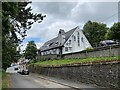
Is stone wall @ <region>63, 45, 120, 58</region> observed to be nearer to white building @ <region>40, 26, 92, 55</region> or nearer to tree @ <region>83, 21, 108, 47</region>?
white building @ <region>40, 26, 92, 55</region>

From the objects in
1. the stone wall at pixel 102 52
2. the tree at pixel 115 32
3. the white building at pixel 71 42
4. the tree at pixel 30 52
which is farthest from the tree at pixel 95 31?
the stone wall at pixel 102 52

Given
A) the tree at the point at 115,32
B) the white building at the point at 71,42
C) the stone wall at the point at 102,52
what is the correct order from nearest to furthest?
the stone wall at the point at 102,52 → the tree at the point at 115,32 → the white building at the point at 71,42

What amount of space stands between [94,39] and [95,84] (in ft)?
232

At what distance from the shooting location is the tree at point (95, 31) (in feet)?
308

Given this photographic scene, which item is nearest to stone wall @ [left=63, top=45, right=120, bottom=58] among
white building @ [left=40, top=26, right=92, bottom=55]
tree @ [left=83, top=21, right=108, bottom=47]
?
white building @ [left=40, top=26, right=92, bottom=55]

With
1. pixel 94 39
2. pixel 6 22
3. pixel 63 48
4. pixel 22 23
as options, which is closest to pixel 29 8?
pixel 22 23

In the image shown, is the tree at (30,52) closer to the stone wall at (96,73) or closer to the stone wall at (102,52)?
the stone wall at (102,52)

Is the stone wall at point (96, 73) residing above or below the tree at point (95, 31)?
below

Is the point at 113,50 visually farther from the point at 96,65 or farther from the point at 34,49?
the point at 34,49

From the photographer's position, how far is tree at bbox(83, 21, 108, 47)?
308ft

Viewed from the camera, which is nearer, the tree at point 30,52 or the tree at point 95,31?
the tree at point 95,31

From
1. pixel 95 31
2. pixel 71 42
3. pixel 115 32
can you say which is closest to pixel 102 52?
pixel 115 32

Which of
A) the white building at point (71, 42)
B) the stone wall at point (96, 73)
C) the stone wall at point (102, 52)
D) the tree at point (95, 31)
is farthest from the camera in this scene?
the tree at point (95, 31)

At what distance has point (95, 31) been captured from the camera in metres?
96.2
